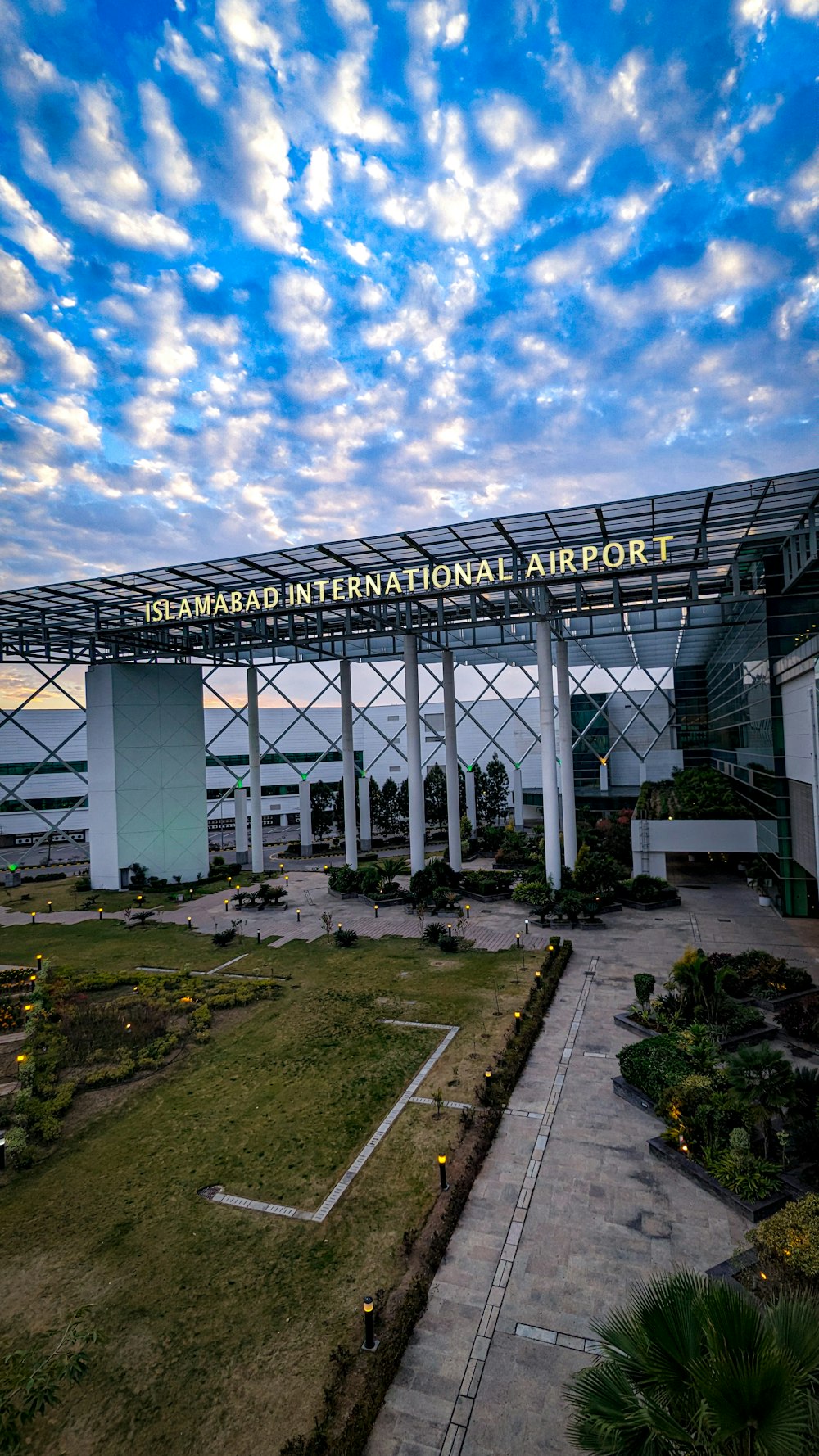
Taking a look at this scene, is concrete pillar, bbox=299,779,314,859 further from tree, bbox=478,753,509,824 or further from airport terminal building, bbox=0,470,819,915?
tree, bbox=478,753,509,824

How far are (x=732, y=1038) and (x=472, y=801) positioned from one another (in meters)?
37.0

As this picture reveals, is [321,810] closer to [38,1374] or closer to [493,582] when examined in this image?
[493,582]

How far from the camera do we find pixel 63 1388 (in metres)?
7.73

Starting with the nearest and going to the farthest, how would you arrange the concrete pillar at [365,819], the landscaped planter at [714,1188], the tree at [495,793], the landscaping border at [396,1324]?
the landscaping border at [396,1324] → the landscaped planter at [714,1188] → the concrete pillar at [365,819] → the tree at [495,793]

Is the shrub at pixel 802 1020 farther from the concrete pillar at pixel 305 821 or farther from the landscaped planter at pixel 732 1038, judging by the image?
the concrete pillar at pixel 305 821

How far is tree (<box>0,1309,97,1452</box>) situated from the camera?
532cm

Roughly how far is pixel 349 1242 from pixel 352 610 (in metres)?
29.0

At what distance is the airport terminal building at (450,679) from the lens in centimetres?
2470

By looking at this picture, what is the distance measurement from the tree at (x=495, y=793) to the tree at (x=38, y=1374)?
46864 mm

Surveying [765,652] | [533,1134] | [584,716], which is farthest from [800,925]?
[584,716]

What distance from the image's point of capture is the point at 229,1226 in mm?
10273

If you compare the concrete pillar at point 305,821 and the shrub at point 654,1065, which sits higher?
the concrete pillar at point 305,821

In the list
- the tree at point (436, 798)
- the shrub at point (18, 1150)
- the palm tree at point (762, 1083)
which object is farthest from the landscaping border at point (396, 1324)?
the tree at point (436, 798)

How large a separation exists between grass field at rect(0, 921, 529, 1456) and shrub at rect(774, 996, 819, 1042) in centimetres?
656
